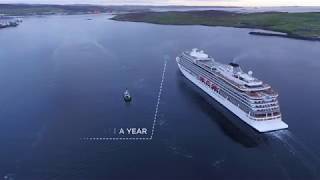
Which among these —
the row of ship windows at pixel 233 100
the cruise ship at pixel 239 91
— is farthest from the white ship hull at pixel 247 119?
the row of ship windows at pixel 233 100

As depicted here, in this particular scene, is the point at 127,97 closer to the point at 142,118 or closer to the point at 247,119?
the point at 142,118

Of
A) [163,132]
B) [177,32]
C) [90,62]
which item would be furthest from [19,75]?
[177,32]

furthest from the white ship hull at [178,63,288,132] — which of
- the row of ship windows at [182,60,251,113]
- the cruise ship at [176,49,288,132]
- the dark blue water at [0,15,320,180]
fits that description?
the dark blue water at [0,15,320,180]

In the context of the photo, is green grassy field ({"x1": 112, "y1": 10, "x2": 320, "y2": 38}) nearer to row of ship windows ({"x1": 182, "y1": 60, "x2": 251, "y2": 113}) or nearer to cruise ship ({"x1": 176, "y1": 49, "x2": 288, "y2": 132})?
cruise ship ({"x1": 176, "y1": 49, "x2": 288, "y2": 132})

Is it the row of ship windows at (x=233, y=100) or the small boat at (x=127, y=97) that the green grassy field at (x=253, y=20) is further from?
the small boat at (x=127, y=97)

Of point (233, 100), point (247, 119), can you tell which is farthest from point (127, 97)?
point (247, 119)

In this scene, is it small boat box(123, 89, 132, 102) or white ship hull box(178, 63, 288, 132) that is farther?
small boat box(123, 89, 132, 102)
